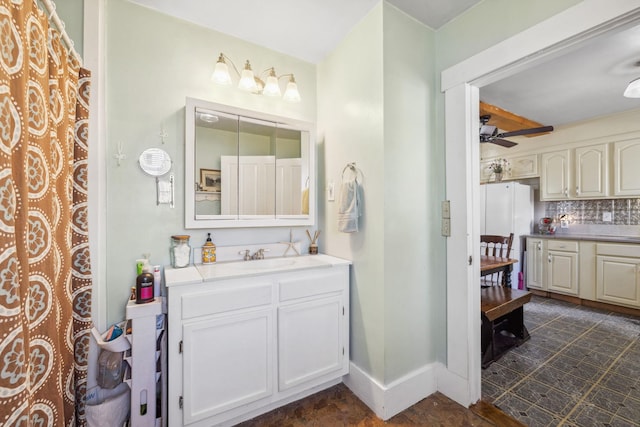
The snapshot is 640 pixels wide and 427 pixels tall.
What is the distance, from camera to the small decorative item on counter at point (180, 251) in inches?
66.4

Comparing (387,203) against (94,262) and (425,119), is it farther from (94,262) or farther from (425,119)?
(94,262)

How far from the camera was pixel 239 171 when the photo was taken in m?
1.93

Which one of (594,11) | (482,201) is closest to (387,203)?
(594,11)

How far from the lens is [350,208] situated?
1768mm

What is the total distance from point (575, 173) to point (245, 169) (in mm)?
4488

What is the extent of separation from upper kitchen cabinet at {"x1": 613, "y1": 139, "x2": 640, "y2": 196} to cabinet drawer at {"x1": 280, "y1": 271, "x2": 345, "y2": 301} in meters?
3.98

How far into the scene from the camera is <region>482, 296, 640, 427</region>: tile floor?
162 centimetres

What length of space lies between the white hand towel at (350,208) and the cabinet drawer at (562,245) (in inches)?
140

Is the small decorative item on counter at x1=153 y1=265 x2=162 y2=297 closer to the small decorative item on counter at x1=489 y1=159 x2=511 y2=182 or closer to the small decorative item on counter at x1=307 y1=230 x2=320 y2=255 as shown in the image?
the small decorative item on counter at x1=307 y1=230 x2=320 y2=255

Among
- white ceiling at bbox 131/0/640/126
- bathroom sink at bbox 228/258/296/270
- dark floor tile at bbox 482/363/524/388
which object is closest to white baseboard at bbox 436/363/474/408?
dark floor tile at bbox 482/363/524/388

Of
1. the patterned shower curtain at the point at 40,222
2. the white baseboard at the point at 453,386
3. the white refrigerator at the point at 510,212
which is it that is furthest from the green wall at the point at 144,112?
the white refrigerator at the point at 510,212

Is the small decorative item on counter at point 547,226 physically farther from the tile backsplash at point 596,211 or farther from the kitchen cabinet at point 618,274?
the kitchen cabinet at point 618,274

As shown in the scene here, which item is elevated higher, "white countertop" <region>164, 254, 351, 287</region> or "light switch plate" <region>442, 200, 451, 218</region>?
"light switch plate" <region>442, 200, 451, 218</region>

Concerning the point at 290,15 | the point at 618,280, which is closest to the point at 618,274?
the point at 618,280
